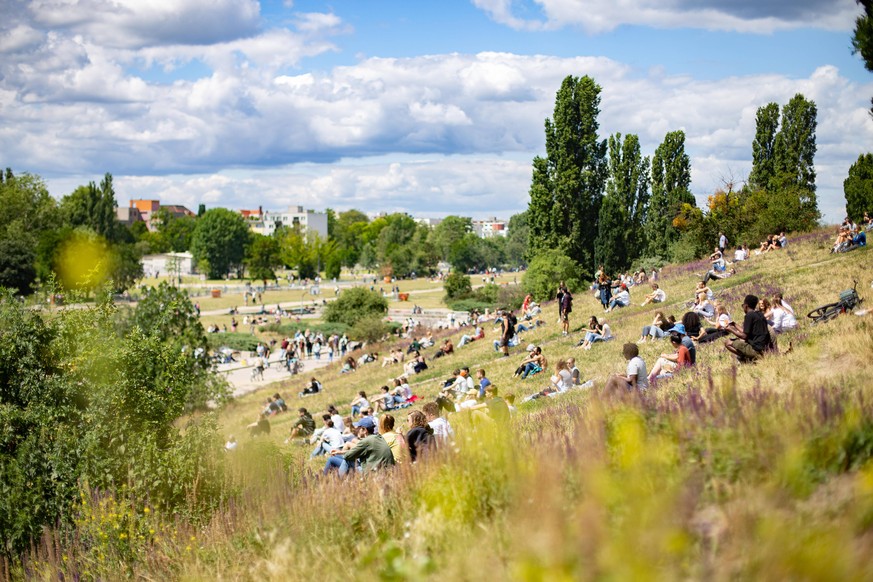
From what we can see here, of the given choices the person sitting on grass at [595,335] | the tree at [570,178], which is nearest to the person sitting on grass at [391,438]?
the person sitting on grass at [595,335]

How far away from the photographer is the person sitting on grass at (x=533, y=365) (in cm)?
2110

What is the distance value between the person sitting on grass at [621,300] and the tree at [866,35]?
15.7 meters

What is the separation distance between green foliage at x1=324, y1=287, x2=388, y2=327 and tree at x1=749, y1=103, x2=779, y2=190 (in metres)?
29.8

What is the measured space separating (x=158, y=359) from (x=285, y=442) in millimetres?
6607

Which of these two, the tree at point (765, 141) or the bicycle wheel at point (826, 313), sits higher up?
the tree at point (765, 141)

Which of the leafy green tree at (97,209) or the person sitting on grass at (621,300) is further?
the leafy green tree at (97,209)

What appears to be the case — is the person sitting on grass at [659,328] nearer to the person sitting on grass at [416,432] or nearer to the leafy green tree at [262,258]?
the person sitting on grass at [416,432]

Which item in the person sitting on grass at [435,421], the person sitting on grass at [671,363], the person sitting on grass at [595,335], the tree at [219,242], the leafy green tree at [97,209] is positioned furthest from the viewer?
the tree at [219,242]

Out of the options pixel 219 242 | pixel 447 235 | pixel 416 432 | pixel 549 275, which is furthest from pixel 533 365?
pixel 447 235

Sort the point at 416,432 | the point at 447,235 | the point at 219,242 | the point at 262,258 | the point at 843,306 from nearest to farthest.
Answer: the point at 416,432 < the point at 843,306 < the point at 262,258 < the point at 219,242 < the point at 447,235

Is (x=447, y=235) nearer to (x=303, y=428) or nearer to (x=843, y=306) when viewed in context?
(x=303, y=428)

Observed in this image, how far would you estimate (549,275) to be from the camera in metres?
50.9

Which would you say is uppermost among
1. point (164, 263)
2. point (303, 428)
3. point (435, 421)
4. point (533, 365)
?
point (164, 263)

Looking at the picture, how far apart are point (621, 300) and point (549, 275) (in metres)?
21.2
